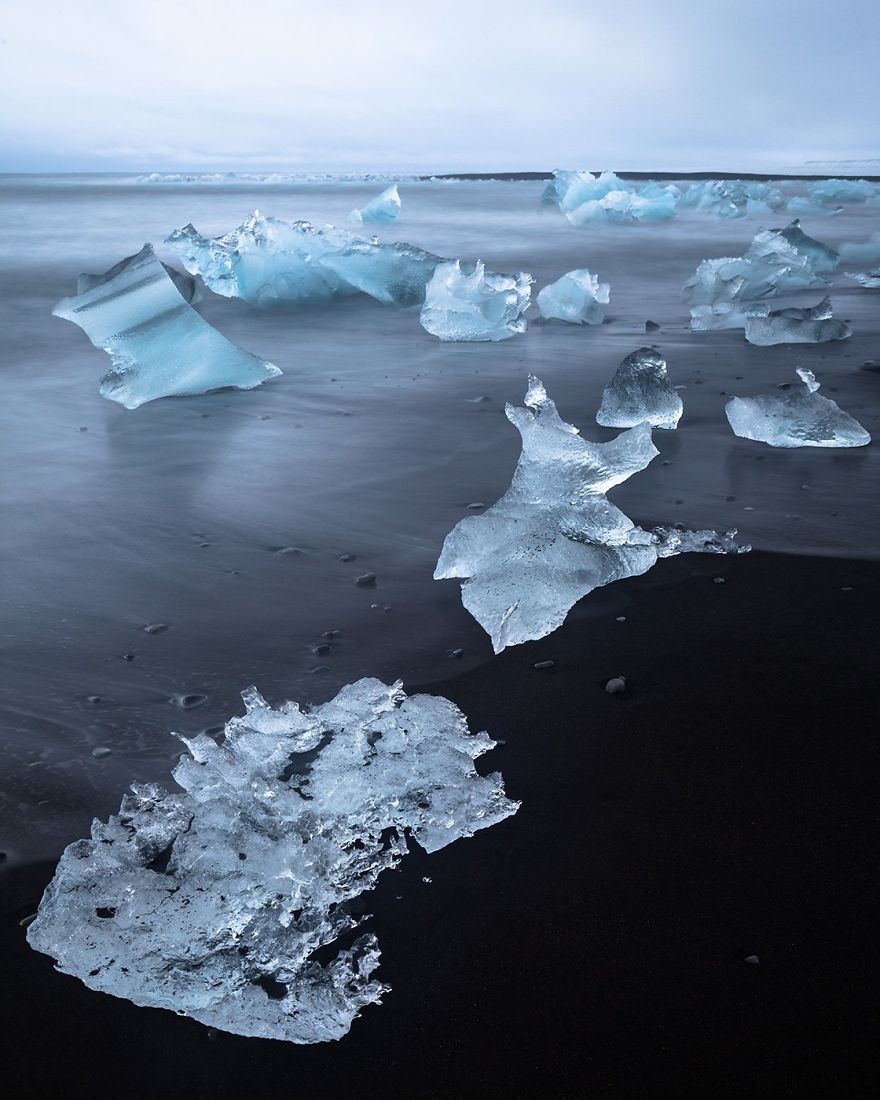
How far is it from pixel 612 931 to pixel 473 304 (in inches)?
173

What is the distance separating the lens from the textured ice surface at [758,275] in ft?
19.1

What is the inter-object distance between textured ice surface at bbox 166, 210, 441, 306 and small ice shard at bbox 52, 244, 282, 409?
1564 mm

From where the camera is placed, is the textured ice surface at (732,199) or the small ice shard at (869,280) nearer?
the small ice shard at (869,280)

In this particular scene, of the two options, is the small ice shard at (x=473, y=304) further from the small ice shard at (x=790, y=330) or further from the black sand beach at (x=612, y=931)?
the black sand beach at (x=612, y=931)

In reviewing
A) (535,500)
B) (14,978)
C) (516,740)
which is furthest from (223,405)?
(14,978)

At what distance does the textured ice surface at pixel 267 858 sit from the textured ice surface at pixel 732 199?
610 inches

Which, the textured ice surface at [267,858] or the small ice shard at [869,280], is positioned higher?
the textured ice surface at [267,858]

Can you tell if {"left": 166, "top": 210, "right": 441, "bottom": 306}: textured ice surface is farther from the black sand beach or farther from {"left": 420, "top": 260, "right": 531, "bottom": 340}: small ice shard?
the black sand beach

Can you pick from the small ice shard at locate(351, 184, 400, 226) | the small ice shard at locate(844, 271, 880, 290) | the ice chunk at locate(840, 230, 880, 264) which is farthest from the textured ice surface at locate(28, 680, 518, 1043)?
the small ice shard at locate(351, 184, 400, 226)

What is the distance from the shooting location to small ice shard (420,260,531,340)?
16.0ft

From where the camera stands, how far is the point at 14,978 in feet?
3.42

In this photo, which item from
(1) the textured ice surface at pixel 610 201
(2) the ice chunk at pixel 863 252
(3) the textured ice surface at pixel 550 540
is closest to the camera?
(3) the textured ice surface at pixel 550 540

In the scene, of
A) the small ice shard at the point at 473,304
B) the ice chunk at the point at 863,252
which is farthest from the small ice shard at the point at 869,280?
the small ice shard at the point at 473,304

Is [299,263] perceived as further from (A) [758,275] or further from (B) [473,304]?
(A) [758,275]
